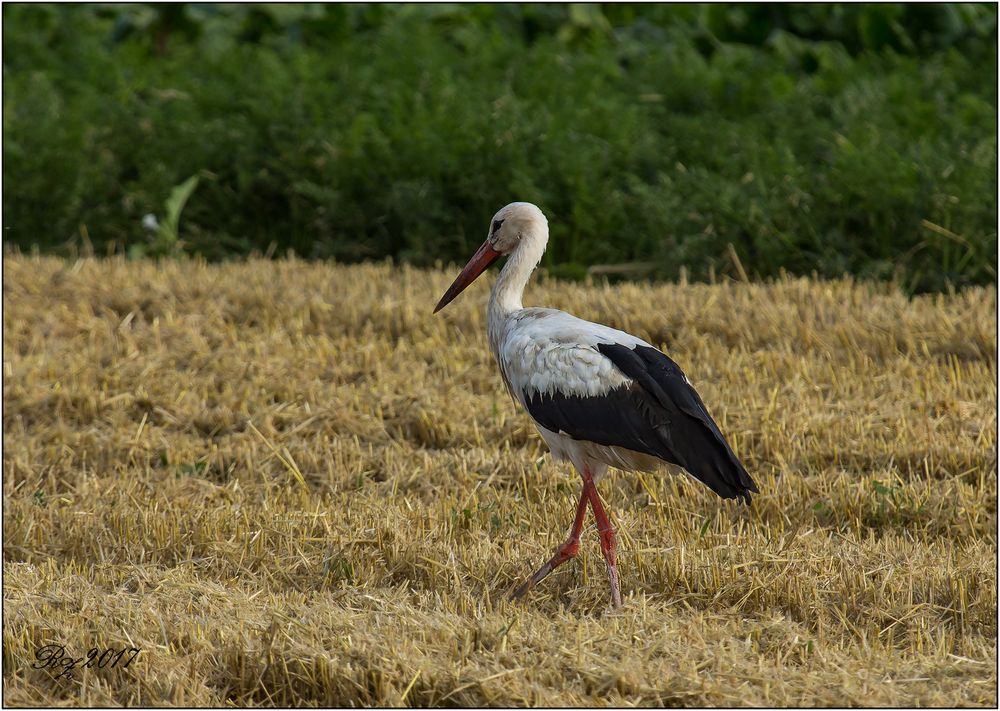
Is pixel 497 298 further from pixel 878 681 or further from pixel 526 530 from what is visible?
pixel 878 681

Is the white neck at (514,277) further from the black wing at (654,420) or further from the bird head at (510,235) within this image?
the black wing at (654,420)

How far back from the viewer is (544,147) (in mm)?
10773

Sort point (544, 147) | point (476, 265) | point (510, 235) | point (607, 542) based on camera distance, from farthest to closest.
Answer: point (544, 147)
point (476, 265)
point (510, 235)
point (607, 542)

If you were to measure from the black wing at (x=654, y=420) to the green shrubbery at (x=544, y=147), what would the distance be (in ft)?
16.5

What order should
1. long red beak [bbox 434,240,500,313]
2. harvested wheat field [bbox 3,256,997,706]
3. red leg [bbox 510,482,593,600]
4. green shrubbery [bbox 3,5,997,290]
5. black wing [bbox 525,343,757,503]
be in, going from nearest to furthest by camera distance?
harvested wheat field [bbox 3,256,997,706] < black wing [bbox 525,343,757,503] < red leg [bbox 510,482,593,600] < long red beak [bbox 434,240,500,313] < green shrubbery [bbox 3,5,997,290]

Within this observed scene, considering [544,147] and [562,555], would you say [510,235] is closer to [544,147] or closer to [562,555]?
[562,555]

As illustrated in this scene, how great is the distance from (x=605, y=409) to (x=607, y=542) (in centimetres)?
51

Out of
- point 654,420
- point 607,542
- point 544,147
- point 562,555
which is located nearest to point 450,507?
point 562,555

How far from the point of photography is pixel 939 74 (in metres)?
12.6

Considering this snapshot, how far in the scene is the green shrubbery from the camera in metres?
10.1
